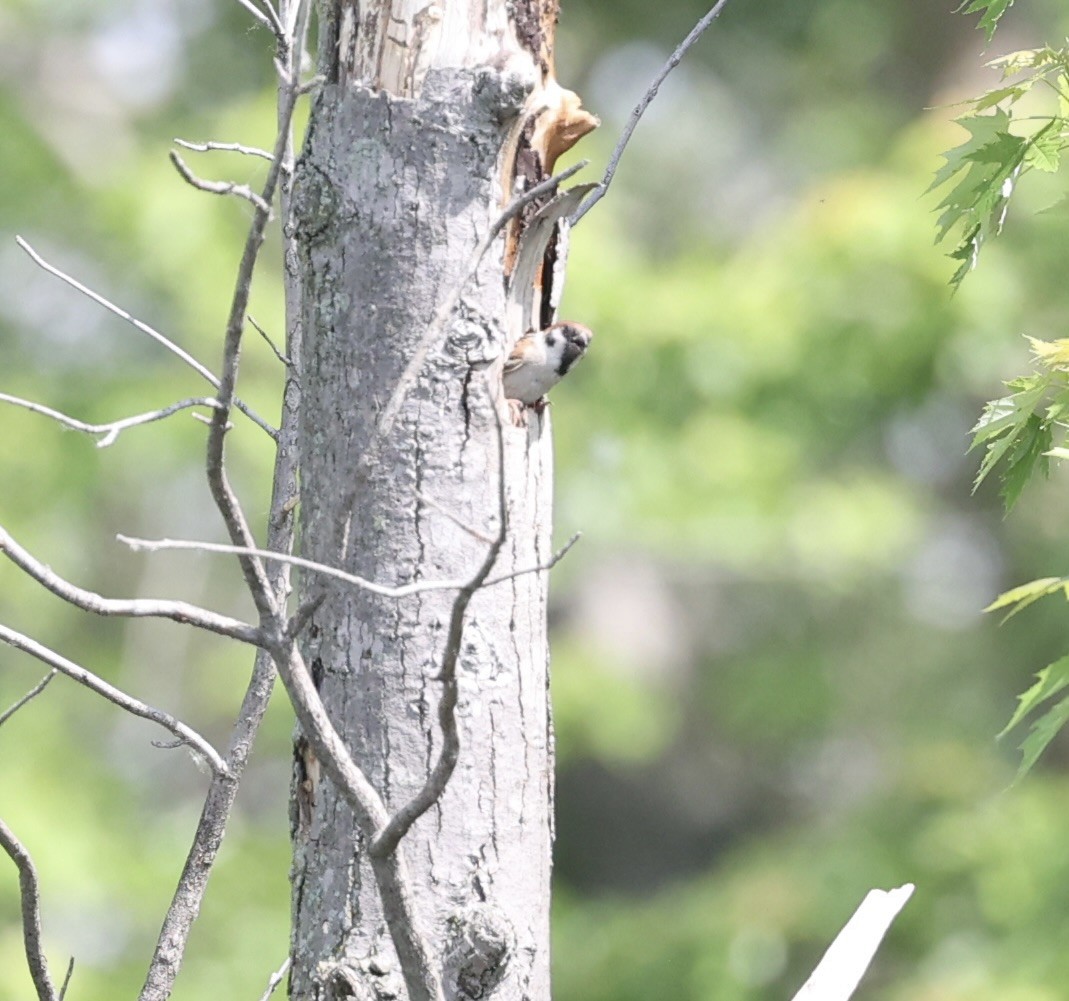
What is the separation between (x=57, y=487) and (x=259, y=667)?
4079 mm

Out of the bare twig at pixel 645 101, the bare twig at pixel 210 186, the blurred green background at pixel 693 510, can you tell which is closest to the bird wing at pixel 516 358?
the bare twig at pixel 645 101

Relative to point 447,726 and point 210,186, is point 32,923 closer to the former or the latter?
point 447,726

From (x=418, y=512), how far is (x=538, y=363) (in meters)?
0.25

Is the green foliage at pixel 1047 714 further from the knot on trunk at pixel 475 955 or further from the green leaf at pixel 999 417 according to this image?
the knot on trunk at pixel 475 955

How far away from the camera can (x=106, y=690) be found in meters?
1.28

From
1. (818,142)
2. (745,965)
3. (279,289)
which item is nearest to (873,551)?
(745,965)

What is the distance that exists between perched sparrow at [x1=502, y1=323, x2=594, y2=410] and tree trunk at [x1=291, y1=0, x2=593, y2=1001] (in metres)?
0.03

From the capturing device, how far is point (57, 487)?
17.9 ft

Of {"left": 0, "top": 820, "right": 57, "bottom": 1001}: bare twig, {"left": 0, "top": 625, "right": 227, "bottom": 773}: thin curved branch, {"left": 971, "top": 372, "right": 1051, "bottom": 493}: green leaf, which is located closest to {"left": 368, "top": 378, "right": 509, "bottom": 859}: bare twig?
{"left": 0, "top": 625, "right": 227, "bottom": 773}: thin curved branch

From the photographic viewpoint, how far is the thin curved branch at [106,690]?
3.84ft

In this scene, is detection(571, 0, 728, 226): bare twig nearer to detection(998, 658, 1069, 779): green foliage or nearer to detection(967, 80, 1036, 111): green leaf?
detection(967, 80, 1036, 111): green leaf

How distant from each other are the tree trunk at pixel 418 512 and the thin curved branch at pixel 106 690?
14 centimetres

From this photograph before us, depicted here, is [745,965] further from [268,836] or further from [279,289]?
[279,289]

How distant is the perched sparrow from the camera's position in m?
1.52
